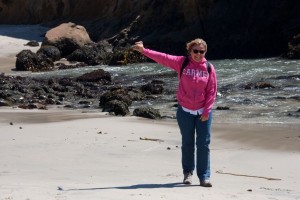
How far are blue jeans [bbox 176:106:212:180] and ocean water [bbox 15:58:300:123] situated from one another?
612cm

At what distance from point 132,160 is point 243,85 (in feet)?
39.2

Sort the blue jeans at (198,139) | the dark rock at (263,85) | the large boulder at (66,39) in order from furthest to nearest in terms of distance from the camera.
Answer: the large boulder at (66,39)
the dark rock at (263,85)
the blue jeans at (198,139)

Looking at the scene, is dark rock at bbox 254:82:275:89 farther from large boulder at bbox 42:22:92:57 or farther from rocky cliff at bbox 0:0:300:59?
large boulder at bbox 42:22:92:57

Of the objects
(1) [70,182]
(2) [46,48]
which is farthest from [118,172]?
(2) [46,48]

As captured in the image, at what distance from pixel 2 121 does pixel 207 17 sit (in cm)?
1897

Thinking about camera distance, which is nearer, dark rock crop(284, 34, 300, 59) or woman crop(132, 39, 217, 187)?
woman crop(132, 39, 217, 187)

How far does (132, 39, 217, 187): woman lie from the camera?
268 inches

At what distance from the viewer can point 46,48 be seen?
96.7 ft

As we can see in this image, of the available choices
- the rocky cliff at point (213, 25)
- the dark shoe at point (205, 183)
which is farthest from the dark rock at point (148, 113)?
the rocky cliff at point (213, 25)

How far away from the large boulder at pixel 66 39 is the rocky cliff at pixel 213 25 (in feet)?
5.92

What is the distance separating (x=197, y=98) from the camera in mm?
6812

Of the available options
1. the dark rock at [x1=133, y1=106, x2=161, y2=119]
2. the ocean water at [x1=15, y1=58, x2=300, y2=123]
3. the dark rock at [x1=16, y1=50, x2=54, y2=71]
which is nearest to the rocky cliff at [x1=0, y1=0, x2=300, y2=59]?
the ocean water at [x1=15, y1=58, x2=300, y2=123]

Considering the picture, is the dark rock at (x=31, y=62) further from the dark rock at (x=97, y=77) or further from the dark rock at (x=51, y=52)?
the dark rock at (x=97, y=77)

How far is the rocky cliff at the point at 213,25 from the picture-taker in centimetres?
2897
